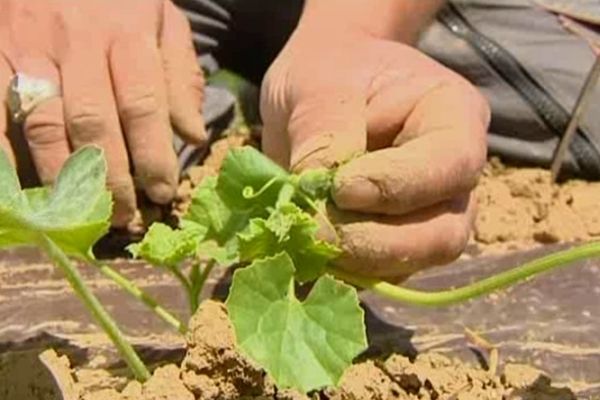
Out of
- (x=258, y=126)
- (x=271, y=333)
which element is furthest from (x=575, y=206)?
(x=271, y=333)

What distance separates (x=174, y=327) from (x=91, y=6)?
0.39m

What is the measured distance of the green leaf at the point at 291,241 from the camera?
3.65 ft

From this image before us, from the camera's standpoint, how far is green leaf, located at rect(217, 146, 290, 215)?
1.17 meters

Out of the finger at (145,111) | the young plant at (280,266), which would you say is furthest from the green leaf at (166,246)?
the finger at (145,111)

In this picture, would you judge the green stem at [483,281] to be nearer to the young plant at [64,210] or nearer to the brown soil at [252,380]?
the brown soil at [252,380]

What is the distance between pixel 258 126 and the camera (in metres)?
1.83

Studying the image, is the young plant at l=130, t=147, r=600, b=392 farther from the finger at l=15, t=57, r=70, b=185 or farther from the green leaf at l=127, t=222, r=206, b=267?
the finger at l=15, t=57, r=70, b=185

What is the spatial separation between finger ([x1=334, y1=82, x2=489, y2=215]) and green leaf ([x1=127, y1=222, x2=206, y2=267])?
0.12 meters

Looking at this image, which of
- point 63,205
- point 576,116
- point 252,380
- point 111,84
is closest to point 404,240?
point 252,380

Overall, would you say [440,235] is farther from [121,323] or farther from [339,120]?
[121,323]

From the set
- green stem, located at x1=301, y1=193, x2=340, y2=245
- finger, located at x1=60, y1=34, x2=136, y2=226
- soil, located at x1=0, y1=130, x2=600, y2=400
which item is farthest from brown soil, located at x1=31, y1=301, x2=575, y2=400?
finger, located at x1=60, y1=34, x2=136, y2=226

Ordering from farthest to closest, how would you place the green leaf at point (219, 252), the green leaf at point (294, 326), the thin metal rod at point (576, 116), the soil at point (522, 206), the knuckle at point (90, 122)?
the thin metal rod at point (576, 116)
the soil at point (522, 206)
the knuckle at point (90, 122)
the green leaf at point (219, 252)
the green leaf at point (294, 326)

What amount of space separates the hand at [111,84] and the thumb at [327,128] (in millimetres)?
171

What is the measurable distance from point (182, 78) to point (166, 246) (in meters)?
0.44
